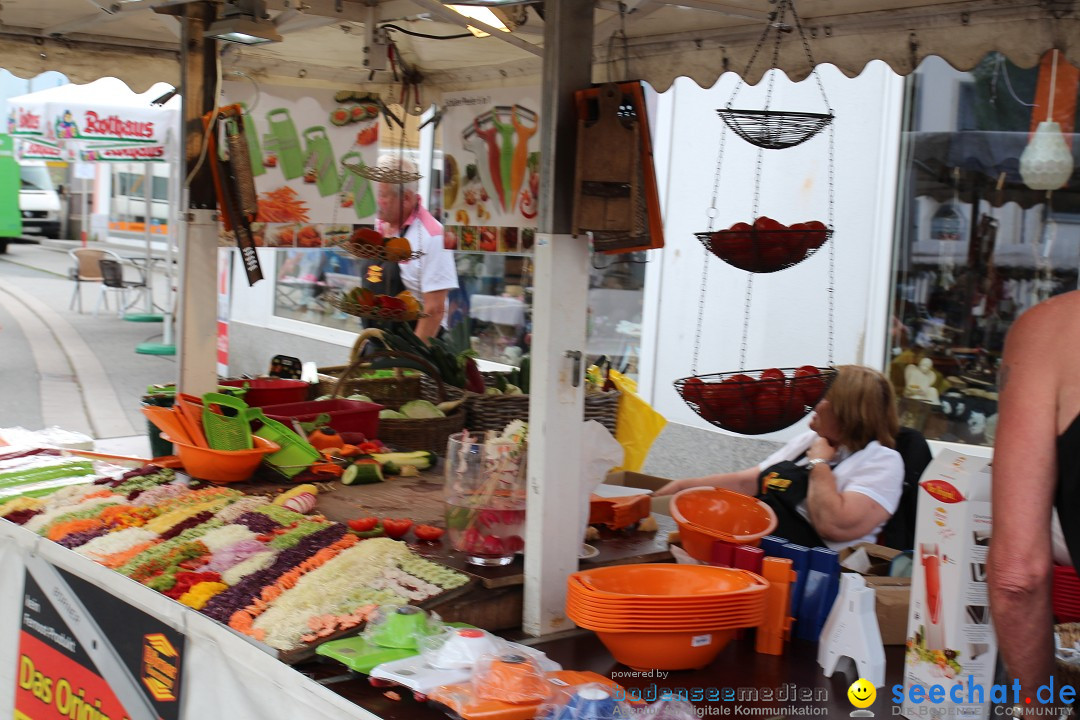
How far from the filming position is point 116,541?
295cm

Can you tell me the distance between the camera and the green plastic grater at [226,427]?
355 centimetres

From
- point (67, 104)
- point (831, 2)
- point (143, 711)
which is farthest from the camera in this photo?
point (67, 104)

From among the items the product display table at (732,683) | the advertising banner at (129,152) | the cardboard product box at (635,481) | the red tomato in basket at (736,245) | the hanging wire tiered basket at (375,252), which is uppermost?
the advertising banner at (129,152)

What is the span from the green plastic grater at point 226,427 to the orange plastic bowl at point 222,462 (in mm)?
63

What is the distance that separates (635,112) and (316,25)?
2277 millimetres

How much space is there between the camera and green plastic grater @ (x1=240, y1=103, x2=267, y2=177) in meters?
5.46

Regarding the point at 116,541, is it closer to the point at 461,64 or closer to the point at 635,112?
the point at 635,112

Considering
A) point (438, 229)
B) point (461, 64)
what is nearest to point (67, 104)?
point (438, 229)

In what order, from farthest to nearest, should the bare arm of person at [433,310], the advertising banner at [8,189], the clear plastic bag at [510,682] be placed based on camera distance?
the advertising banner at [8,189] < the bare arm of person at [433,310] < the clear plastic bag at [510,682]

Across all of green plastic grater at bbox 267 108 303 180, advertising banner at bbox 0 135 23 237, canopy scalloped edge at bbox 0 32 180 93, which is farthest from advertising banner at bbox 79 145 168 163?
advertising banner at bbox 0 135 23 237

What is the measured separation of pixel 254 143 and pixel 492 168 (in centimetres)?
128

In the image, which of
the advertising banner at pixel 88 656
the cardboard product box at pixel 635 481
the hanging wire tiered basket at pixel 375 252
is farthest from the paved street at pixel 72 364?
the cardboard product box at pixel 635 481

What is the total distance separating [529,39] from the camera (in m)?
4.72

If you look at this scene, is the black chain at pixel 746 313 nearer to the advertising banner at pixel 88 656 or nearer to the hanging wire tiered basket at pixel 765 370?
the hanging wire tiered basket at pixel 765 370
